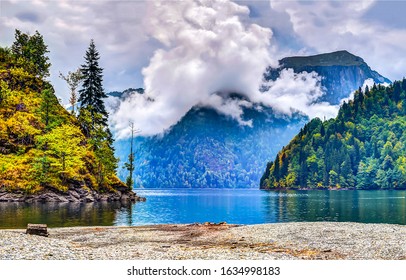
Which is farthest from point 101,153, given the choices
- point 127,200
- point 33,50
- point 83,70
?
point 33,50

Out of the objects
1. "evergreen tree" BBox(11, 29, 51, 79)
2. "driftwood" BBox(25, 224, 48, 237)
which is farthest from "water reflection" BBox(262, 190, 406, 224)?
"evergreen tree" BBox(11, 29, 51, 79)

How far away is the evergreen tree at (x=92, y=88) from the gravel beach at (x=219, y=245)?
100430 millimetres

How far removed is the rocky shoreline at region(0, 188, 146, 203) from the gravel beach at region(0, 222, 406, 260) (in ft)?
217

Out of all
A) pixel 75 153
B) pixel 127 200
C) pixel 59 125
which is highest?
pixel 59 125

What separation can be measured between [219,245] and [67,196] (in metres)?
83.9

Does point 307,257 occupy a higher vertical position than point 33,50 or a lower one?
lower

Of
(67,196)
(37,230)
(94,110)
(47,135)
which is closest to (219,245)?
(37,230)

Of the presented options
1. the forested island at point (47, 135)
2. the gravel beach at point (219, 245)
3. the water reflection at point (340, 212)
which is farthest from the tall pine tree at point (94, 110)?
the gravel beach at point (219, 245)

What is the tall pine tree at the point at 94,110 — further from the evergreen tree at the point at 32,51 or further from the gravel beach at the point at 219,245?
the gravel beach at the point at 219,245

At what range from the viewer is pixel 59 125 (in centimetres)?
12725

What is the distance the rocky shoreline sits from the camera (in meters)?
102

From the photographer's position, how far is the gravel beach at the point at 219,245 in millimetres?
26573
